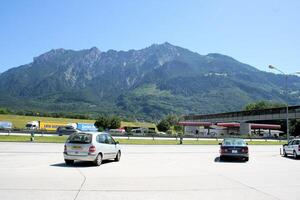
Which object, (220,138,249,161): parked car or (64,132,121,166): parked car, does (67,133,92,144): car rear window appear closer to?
(64,132,121,166): parked car

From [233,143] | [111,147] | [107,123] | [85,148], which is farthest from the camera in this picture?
[107,123]

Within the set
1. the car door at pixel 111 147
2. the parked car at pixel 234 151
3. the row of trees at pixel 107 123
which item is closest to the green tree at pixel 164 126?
the row of trees at pixel 107 123

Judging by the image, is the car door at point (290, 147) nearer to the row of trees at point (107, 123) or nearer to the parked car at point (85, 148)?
the parked car at point (85, 148)

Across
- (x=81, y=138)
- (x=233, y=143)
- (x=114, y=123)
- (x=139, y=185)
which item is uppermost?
(x=114, y=123)

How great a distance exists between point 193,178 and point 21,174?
6302 millimetres

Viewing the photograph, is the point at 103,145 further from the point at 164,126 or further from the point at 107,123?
the point at 164,126

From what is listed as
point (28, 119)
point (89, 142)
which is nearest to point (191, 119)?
point (28, 119)

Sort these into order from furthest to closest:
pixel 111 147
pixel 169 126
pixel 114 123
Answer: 1. pixel 169 126
2. pixel 114 123
3. pixel 111 147

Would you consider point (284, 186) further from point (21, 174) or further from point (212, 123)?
point (212, 123)

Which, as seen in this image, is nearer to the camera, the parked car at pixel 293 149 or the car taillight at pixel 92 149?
the car taillight at pixel 92 149

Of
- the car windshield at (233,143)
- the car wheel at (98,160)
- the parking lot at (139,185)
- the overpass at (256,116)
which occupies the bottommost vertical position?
the parking lot at (139,185)

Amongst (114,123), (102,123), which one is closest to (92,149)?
(102,123)

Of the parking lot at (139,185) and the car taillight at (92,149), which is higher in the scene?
the car taillight at (92,149)

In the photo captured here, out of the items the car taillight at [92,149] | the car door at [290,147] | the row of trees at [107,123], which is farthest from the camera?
the row of trees at [107,123]
